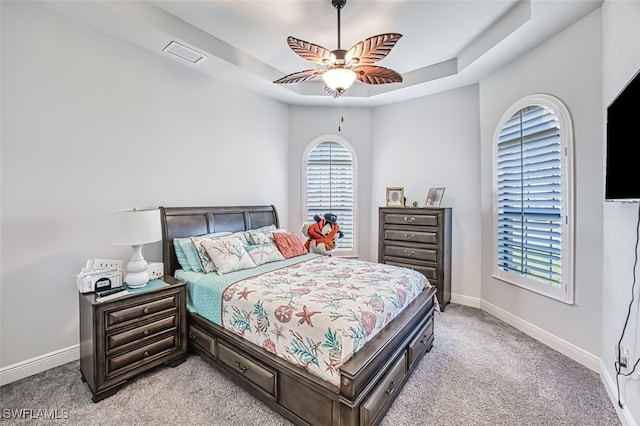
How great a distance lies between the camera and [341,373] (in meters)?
1.52

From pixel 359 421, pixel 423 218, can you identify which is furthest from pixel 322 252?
pixel 359 421

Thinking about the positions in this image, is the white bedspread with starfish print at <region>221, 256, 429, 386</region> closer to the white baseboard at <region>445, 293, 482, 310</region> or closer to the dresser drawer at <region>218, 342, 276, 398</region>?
the dresser drawer at <region>218, 342, 276, 398</region>

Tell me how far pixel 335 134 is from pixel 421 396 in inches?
152

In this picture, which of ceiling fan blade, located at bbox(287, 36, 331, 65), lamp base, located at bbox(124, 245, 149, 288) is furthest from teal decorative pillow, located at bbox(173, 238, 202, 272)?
ceiling fan blade, located at bbox(287, 36, 331, 65)

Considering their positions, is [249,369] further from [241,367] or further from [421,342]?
[421,342]

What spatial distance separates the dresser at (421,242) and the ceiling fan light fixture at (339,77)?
2092 millimetres

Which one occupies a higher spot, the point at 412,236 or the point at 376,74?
the point at 376,74

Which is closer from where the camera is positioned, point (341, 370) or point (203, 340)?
point (341, 370)

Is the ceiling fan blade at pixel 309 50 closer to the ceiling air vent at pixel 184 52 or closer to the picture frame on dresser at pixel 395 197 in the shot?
the ceiling air vent at pixel 184 52

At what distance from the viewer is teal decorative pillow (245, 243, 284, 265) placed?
Result: 3.06 metres

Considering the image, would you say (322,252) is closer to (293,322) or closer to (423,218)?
(423,218)

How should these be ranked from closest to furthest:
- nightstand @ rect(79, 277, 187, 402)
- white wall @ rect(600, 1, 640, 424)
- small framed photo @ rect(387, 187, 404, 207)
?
1. white wall @ rect(600, 1, 640, 424)
2. nightstand @ rect(79, 277, 187, 402)
3. small framed photo @ rect(387, 187, 404, 207)

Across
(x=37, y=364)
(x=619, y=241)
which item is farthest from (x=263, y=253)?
(x=619, y=241)

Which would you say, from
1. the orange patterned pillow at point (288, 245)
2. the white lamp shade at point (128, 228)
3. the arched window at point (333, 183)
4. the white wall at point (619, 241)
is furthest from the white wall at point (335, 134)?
the white wall at point (619, 241)
